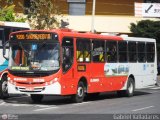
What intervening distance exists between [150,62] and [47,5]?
13.4 metres

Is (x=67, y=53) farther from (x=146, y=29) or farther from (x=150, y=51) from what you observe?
(x=146, y=29)

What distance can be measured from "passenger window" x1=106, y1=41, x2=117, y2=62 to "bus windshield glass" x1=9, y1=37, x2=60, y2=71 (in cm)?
400

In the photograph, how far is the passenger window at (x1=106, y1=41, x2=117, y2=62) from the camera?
76.4 ft

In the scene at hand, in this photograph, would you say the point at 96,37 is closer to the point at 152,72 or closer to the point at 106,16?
the point at 152,72

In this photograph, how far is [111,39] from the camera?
933 inches

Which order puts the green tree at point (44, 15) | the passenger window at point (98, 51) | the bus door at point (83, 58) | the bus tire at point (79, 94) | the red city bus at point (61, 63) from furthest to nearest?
the green tree at point (44, 15)
the passenger window at point (98, 51)
the bus door at point (83, 58)
the bus tire at point (79, 94)
the red city bus at point (61, 63)

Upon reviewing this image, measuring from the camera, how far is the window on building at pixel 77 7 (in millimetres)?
49094

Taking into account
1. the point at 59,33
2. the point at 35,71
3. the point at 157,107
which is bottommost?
the point at 157,107

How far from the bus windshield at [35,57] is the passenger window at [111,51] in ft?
13.1

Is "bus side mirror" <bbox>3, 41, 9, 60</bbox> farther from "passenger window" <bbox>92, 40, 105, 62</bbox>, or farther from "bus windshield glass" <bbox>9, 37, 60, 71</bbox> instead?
"passenger window" <bbox>92, 40, 105, 62</bbox>

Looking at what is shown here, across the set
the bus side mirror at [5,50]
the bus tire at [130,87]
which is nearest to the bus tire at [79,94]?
the bus side mirror at [5,50]

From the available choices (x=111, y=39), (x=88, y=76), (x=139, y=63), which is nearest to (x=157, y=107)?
(x=88, y=76)

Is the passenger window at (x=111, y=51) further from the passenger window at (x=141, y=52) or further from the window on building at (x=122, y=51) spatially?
the passenger window at (x=141, y=52)

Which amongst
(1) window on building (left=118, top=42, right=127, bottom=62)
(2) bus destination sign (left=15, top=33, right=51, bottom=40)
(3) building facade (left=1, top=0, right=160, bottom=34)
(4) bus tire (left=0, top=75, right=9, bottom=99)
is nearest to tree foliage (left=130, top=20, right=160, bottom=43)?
(3) building facade (left=1, top=0, right=160, bottom=34)
